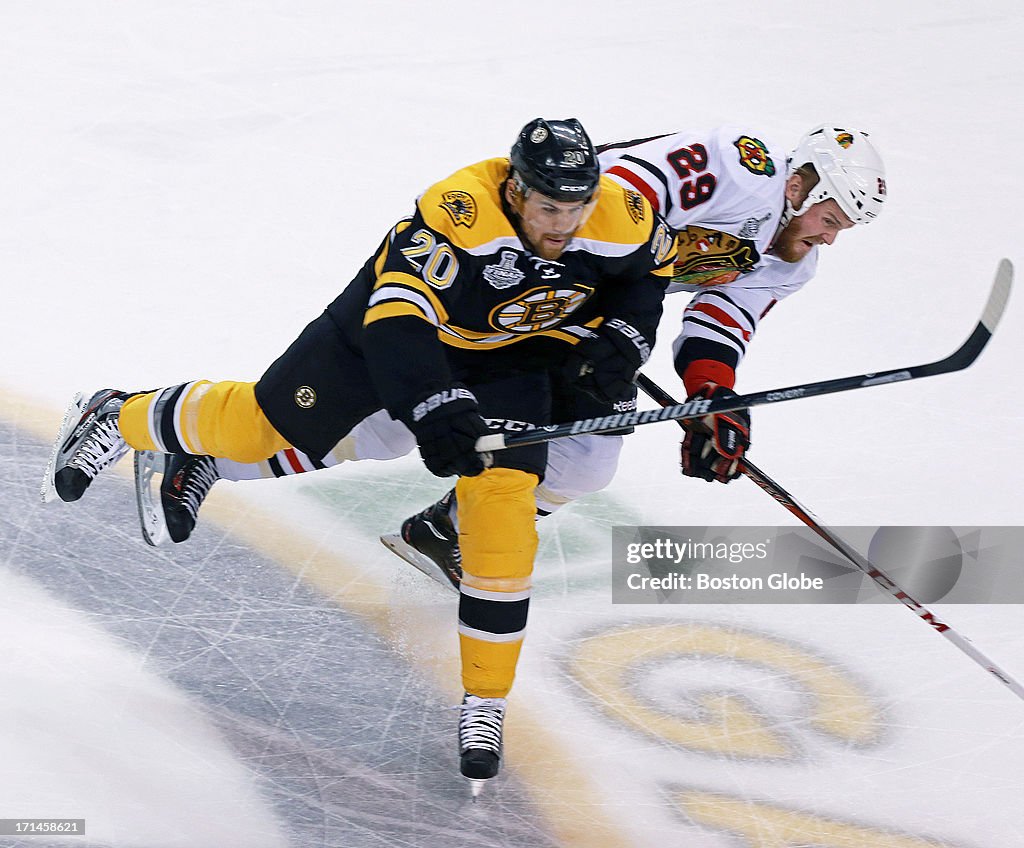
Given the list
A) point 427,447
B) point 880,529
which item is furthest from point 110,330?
point 880,529

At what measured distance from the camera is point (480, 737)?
287 centimetres

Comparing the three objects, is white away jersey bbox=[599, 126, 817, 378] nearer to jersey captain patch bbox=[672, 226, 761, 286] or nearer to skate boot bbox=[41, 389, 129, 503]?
jersey captain patch bbox=[672, 226, 761, 286]

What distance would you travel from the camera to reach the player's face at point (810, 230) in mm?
3389

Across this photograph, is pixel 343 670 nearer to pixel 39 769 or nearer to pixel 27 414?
pixel 39 769

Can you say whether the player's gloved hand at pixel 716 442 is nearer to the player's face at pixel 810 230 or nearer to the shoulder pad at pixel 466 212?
the player's face at pixel 810 230

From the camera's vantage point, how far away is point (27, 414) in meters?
4.06

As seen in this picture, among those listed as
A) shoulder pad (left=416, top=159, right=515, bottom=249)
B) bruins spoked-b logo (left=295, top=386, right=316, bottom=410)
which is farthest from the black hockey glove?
bruins spoked-b logo (left=295, top=386, right=316, bottom=410)

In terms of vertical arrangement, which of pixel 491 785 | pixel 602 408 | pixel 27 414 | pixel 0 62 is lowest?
pixel 491 785

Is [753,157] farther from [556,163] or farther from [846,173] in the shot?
[556,163]

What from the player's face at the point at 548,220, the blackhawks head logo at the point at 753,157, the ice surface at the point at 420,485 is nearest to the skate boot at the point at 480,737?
the ice surface at the point at 420,485

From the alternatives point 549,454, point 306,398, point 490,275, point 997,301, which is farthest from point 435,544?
point 997,301

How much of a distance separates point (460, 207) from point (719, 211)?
0.77 meters

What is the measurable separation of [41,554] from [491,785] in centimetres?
137

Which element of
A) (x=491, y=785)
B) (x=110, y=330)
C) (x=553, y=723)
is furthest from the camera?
(x=110, y=330)
